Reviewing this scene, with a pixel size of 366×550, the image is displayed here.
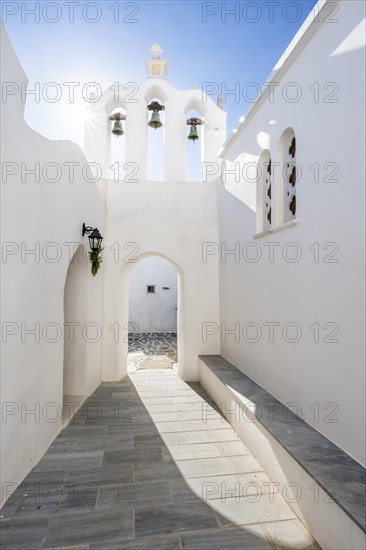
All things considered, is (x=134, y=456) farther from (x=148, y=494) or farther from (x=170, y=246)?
(x=170, y=246)

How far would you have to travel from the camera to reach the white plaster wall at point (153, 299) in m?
14.7

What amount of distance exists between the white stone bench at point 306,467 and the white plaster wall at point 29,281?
271 cm

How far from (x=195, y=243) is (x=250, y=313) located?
8.20ft

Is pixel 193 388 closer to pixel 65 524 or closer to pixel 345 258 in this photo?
pixel 65 524

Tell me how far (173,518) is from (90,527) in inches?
29.6

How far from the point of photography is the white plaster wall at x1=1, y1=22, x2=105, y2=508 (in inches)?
112

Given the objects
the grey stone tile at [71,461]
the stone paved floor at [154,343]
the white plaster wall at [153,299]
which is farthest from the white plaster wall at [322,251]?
the white plaster wall at [153,299]

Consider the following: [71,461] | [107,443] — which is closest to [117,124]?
[107,443]

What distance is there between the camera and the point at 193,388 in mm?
6500

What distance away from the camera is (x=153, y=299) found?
586 inches

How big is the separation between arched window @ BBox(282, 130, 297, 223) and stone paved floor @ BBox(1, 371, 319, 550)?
3.40 meters

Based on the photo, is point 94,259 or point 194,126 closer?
point 94,259

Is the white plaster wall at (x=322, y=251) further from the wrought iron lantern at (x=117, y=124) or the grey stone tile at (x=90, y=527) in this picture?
the wrought iron lantern at (x=117, y=124)

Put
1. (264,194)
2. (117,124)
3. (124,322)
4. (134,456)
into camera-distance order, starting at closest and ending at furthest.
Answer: (134,456) < (264,194) < (124,322) < (117,124)
